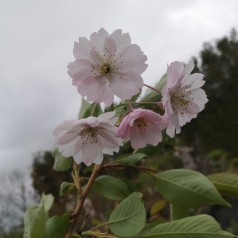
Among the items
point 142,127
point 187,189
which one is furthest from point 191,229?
point 142,127

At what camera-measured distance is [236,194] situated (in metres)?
1.10

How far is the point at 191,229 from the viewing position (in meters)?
0.95

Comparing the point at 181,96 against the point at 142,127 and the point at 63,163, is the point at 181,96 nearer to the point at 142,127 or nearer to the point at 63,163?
the point at 142,127

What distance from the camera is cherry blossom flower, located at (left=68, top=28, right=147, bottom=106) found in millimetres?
892

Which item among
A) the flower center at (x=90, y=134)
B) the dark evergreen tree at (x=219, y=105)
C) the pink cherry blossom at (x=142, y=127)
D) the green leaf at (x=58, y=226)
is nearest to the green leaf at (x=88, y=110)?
the flower center at (x=90, y=134)

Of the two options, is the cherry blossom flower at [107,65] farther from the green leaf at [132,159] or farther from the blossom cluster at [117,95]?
the green leaf at [132,159]

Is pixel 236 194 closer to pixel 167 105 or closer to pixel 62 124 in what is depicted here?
pixel 167 105

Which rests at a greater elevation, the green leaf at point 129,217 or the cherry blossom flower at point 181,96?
the cherry blossom flower at point 181,96

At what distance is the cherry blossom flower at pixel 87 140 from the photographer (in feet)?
3.08

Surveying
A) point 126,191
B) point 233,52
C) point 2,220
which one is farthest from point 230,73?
point 126,191

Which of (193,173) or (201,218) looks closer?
(201,218)

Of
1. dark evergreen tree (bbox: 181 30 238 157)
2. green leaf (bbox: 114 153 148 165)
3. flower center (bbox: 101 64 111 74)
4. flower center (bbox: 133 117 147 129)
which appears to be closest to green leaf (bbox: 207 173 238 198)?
green leaf (bbox: 114 153 148 165)

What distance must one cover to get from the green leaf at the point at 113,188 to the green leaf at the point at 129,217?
11 cm

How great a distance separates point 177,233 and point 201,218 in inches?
2.7
